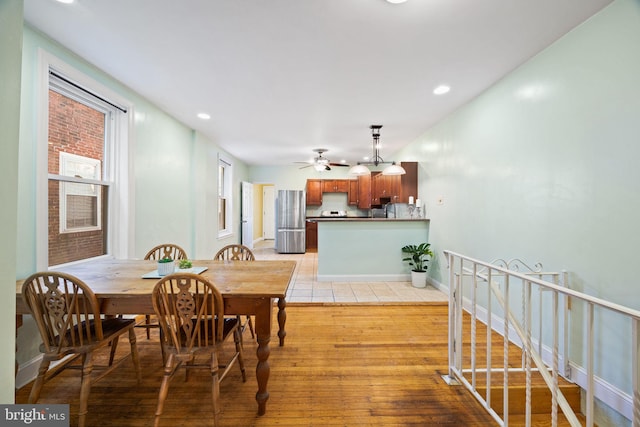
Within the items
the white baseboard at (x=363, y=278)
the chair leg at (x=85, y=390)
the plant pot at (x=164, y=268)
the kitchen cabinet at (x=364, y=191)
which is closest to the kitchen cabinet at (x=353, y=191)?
the kitchen cabinet at (x=364, y=191)

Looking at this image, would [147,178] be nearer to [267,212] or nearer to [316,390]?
[316,390]

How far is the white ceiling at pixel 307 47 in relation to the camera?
1.72m

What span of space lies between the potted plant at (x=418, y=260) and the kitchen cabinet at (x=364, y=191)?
243 cm

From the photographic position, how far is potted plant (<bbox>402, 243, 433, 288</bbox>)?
4.07 metres

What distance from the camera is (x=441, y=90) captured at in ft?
9.47

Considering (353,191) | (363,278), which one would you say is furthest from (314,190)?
(363,278)

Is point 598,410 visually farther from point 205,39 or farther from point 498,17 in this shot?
point 205,39

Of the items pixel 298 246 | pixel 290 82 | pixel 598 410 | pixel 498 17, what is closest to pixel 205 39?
pixel 290 82

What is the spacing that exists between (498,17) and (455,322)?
2.18 metres

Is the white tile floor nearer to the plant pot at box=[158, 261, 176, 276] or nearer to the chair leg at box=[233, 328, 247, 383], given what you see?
the chair leg at box=[233, 328, 247, 383]

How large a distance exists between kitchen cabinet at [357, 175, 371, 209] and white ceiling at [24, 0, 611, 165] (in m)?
3.21

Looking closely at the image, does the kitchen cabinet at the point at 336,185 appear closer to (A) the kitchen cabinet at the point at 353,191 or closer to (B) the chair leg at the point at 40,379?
(A) the kitchen cabinet at the point at 353,191

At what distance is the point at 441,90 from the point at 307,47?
1616mm

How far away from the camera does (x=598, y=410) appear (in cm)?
175
